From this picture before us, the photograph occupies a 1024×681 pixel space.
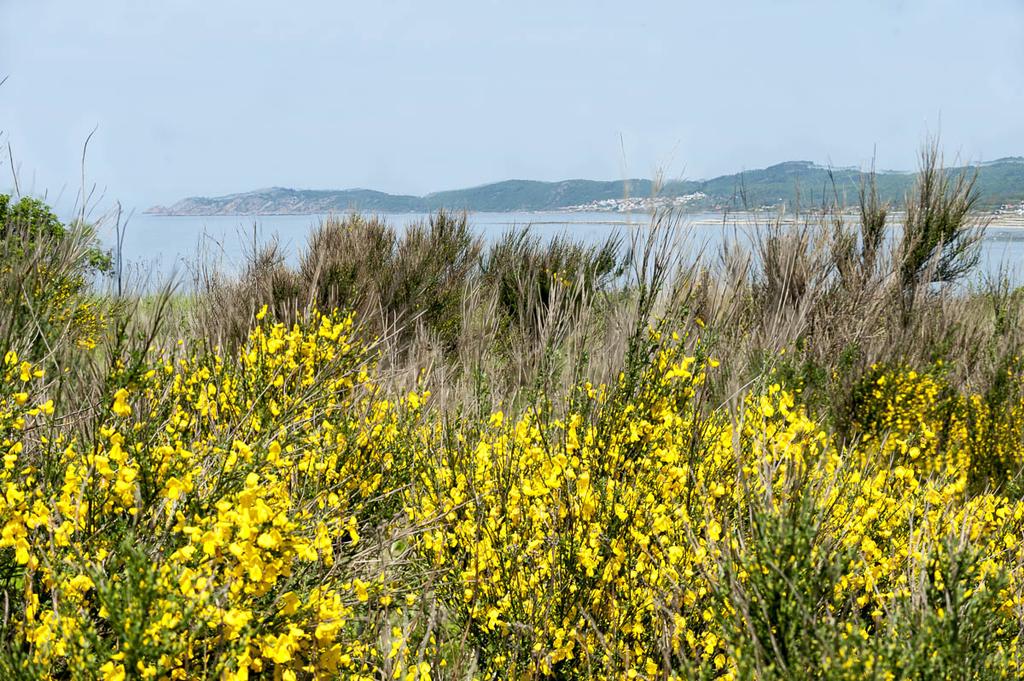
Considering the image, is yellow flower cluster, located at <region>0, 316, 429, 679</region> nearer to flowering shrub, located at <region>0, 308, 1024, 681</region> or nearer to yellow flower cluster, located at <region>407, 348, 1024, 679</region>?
flowering shrub, located at <region>0, 308, 1024, 681</region>

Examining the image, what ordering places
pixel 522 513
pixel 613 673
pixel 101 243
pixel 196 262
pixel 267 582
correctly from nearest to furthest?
1. pixel 267 582
2. pixel 613 673
3. pixel 522 513
4. pixel 101 243
5. pixel 196 262

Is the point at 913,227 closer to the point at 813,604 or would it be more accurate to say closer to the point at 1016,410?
the point at 1016,410

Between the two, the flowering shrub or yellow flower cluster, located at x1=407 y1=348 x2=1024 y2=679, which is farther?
yellow flower cluster, located at x1=407 y1=348 x2=1024 y2=679

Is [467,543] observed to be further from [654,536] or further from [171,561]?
[171,561]

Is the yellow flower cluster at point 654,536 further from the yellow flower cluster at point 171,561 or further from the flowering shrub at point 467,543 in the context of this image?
the yellow flower cluster at point 171,561

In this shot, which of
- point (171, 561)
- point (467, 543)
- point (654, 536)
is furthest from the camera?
point (467, 543)

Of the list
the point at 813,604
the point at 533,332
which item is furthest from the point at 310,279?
the point at 813,604

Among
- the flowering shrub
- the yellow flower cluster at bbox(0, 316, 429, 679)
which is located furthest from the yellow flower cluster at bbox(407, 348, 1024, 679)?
the yellow flower cluster at bbox(0, 316, 429, 679)

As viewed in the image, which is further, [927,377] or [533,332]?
[533,332]

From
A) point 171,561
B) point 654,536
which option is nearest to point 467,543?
point 654,536

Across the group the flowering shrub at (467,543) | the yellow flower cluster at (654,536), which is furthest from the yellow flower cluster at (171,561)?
the yellow flower cluster at (654,536)

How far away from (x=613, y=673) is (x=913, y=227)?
6.34m

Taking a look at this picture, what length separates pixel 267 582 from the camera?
1855 mm

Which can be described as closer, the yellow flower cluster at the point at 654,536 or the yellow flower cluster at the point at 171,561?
the yellow flower cluster at the point at 171,561
